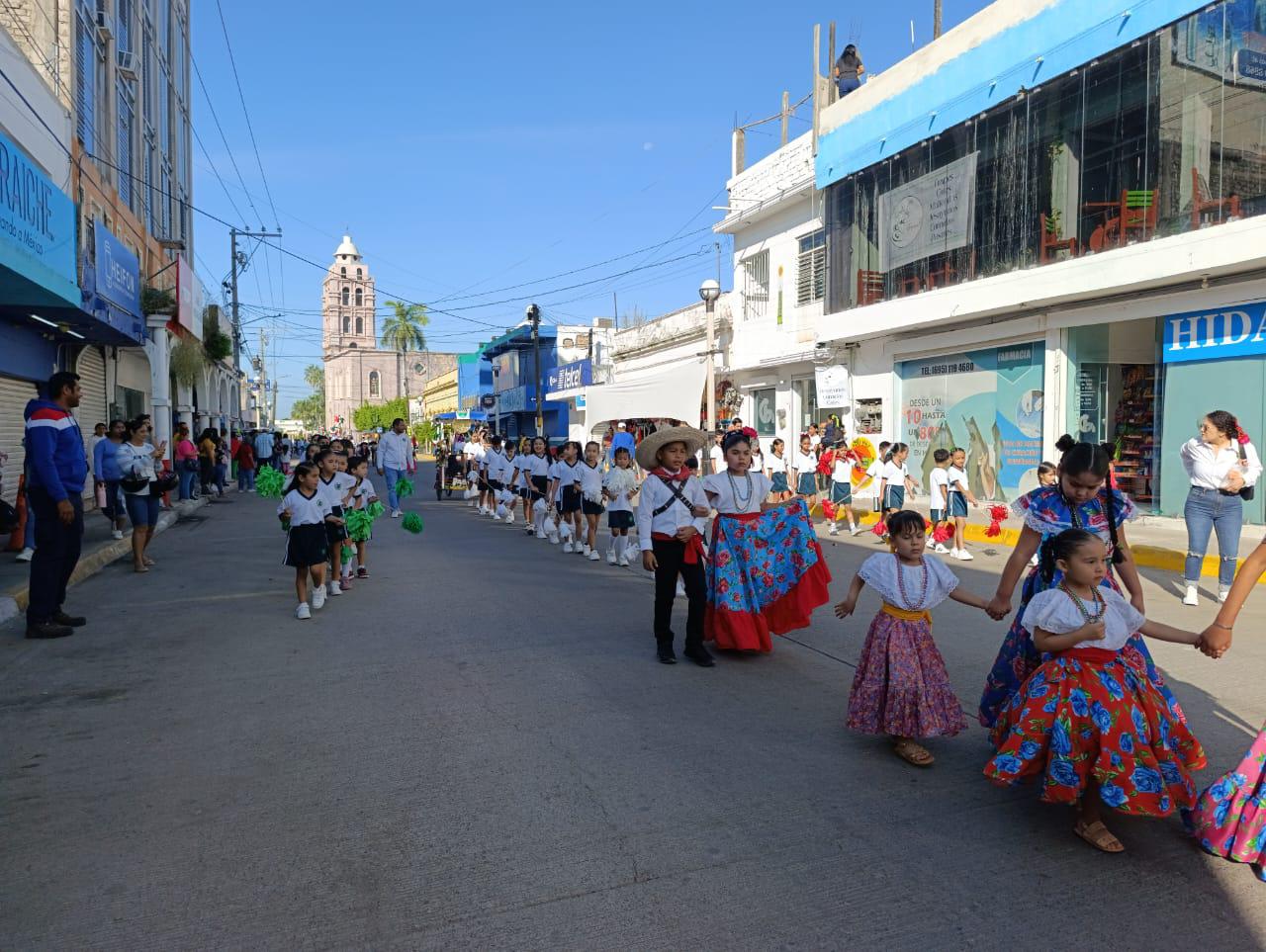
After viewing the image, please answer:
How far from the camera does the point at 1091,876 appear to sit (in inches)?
129

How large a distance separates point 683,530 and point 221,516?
15146 millimetres

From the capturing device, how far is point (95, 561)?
1114 centimetres

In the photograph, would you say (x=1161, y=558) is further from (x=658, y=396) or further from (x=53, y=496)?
(x=53, y=496)

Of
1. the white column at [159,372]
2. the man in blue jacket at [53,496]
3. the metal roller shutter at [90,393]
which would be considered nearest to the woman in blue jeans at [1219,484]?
the man in blue jacket at [53,496]

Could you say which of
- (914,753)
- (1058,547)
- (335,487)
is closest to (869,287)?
(335,487)

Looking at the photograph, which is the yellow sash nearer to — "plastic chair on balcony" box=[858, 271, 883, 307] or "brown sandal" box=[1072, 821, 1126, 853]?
"brown sandal" box=[1072, 821, 1126, 853]

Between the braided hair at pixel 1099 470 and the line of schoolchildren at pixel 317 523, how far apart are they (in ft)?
20.5

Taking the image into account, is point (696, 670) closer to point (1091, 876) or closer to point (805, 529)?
point (805, 529)

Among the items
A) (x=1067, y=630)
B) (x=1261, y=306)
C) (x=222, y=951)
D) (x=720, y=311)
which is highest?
(x=720, y=311)

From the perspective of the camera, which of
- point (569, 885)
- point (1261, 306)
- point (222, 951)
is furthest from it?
point (1261, 306)

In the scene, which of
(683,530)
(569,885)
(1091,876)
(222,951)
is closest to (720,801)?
(569,885)

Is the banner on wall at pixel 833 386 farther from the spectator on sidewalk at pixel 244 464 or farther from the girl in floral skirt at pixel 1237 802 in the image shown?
the girl in floral skirt at pixel 1237 802

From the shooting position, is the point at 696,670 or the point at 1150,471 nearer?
the point at 696,670

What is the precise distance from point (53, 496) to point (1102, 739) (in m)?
7.15
